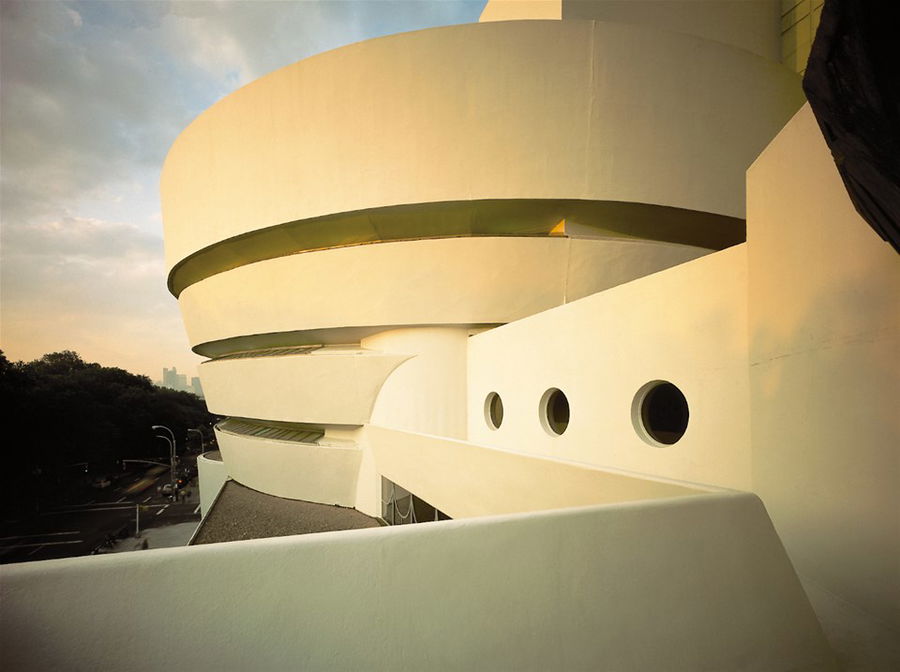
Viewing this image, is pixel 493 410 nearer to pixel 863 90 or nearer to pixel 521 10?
pixel 863 90

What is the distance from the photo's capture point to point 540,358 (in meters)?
7.31

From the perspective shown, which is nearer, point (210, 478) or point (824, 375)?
point (824, 375)

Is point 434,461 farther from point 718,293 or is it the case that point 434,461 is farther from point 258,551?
point 258,551

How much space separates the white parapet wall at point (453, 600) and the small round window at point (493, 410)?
22.7 ft

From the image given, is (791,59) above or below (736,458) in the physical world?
above

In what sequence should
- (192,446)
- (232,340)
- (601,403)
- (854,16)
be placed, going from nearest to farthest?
(854,16) < (601,403) < (232,340) < (192,446)

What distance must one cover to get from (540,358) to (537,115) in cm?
506

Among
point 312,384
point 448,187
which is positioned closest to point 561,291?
point 448,187

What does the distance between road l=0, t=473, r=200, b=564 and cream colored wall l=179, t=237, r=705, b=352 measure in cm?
2390

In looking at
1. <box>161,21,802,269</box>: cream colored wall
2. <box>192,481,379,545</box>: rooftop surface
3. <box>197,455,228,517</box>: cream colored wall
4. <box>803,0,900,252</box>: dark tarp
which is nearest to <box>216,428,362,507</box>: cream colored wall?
<box>192,481,379,545</box>: rooftop surface

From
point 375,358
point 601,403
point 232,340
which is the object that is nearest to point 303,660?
point 601,403

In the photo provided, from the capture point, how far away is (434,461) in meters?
6.99

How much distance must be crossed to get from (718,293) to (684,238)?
782 centimetres

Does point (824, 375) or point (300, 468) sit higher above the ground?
point (824, 375)
